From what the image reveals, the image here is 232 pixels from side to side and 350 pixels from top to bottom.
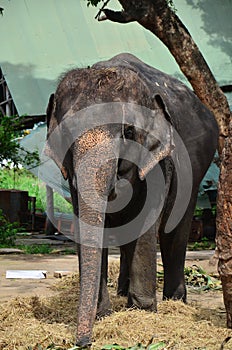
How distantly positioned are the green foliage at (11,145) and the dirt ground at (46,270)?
2.39 metres

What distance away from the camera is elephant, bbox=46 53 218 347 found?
4.69 m

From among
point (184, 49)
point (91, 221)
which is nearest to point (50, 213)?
point (184, 49)

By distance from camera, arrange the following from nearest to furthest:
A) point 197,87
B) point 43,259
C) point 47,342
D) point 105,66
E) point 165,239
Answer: point 47,342 → point 105,66 → point 165,239 → point 197,87 → point 43,259

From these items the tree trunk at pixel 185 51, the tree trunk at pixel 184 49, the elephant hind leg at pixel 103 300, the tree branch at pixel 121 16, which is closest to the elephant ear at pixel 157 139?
the elephant hind leg at pixel 103 300

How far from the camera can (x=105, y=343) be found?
15.6 feet

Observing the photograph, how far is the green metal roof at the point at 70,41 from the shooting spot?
16297 mm

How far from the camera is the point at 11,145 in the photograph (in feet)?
43.1

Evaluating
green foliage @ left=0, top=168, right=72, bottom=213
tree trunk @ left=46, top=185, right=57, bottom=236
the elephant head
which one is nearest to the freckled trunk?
the elephant head

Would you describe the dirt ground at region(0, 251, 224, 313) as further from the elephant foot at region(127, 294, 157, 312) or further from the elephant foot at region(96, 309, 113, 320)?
the elephant foot at region(96, 309, 113, 320)

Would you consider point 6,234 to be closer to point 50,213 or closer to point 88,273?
point 50,213

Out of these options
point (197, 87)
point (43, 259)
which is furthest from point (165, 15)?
point (43, 259)

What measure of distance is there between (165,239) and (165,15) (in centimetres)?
425

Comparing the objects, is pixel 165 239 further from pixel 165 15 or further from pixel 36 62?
pixel 36 62

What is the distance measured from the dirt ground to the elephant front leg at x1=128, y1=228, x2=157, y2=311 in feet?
3.74
